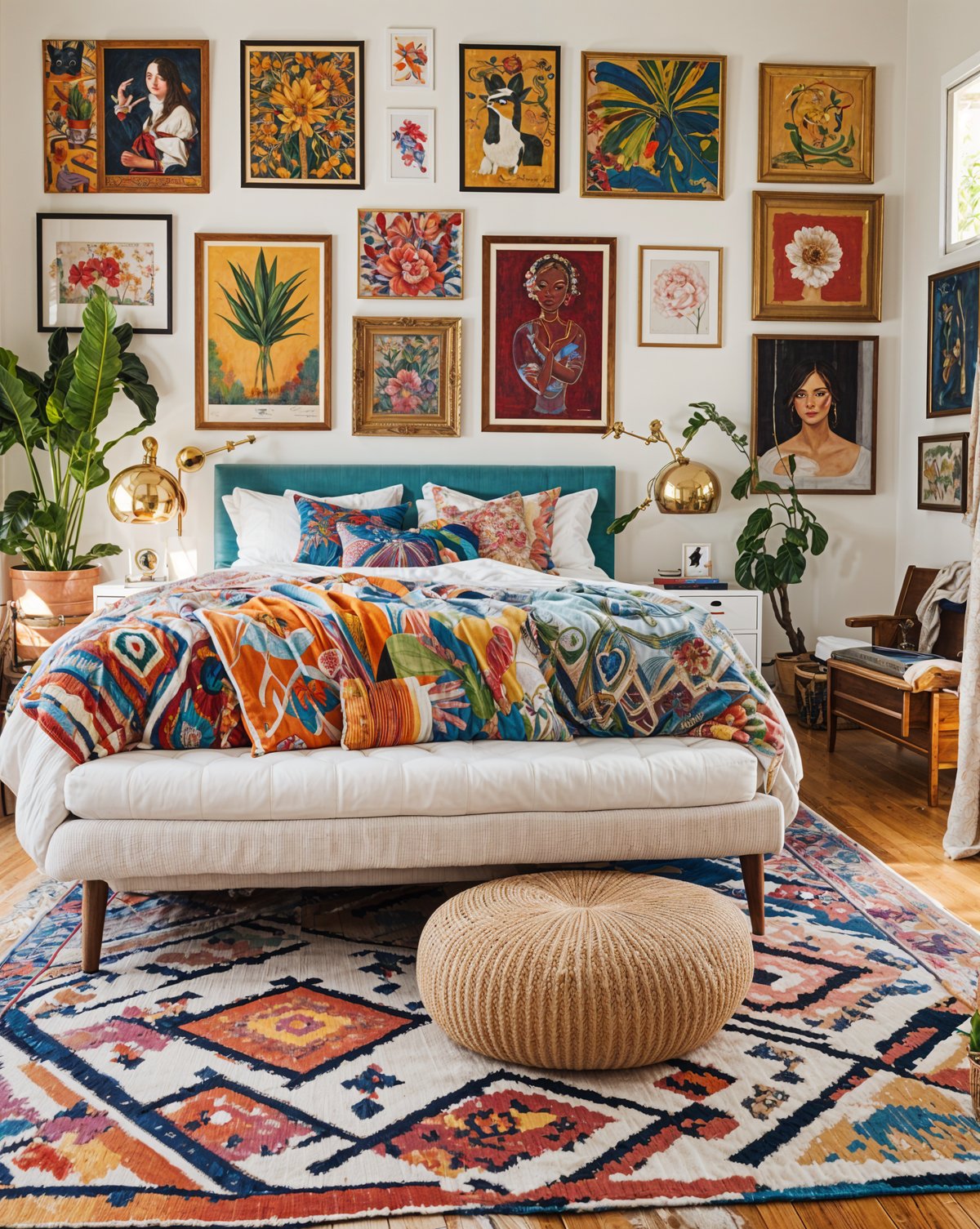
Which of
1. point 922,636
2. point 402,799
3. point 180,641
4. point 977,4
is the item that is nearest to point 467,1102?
point 402,799

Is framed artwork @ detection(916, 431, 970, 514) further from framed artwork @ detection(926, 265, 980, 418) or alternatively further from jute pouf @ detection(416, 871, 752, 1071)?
jute pouf @ detection(416, 871, 752, 1071)

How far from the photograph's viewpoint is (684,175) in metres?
5.43

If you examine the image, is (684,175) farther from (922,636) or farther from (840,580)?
(922,636)

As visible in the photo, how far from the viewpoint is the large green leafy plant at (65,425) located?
4.85 m

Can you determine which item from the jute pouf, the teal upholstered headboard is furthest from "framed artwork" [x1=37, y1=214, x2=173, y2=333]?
the jute pouf

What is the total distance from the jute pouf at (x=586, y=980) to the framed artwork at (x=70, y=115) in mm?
4512

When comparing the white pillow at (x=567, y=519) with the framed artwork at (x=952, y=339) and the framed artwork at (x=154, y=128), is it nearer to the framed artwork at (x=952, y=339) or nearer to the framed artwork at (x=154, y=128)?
the framed artwork at (x=952, y=339)

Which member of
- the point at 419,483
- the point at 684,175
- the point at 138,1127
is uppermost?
the point at 684,175

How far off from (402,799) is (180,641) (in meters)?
0.68

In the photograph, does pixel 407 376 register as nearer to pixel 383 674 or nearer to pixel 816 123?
pixel 816 123

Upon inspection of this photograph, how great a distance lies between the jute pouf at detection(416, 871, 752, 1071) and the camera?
1935mm

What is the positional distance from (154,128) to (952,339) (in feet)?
12.4

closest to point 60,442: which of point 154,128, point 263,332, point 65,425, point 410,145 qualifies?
point 65,425

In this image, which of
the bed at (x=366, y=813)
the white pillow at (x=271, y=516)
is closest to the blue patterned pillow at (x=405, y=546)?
the white pillow at (x=271, y=516)
